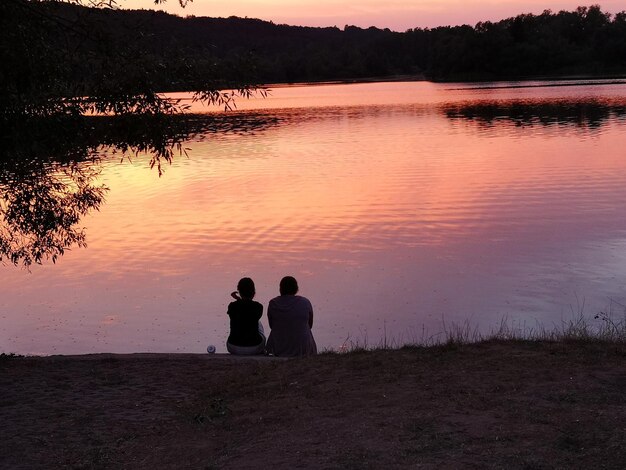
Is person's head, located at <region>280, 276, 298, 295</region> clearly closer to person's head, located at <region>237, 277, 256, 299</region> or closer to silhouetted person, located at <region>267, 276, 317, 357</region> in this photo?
silhouetted person, located at <region>267, 276, 317, 357</region>

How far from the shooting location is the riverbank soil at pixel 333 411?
19.9 ft

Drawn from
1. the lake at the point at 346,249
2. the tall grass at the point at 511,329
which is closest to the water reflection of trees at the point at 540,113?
the lake at the point at 346,249

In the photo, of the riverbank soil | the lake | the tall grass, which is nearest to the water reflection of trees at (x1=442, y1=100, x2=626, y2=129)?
the lake

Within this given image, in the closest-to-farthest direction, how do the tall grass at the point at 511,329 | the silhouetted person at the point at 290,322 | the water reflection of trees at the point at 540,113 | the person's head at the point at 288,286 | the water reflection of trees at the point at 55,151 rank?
the water reflection of trees at the point at 55,151 → the silhouetted person at the point at 290,322 → the person's head at the point at 288,286 → the tall grass at the point at 511,329 → the water reflection of trees at the point at 540,113

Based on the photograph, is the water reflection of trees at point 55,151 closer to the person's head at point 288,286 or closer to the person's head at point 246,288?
the person's head at point 246,288

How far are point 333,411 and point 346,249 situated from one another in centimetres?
1288

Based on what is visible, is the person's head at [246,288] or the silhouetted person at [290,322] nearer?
the silhouetted person at [290,322]

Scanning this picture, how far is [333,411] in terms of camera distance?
7.32 meters

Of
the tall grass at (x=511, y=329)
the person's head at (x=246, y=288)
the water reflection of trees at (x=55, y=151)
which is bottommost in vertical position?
the tall grass at (x=511, y=329)

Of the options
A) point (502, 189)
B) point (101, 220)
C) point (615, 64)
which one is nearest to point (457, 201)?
point (502, 189)

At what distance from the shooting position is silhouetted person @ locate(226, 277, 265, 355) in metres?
10.3

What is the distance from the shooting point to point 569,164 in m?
34.5

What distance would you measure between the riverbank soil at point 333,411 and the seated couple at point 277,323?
1.74 ft

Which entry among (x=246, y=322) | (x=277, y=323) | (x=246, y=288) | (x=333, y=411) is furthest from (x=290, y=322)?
(x=333, y=411)
